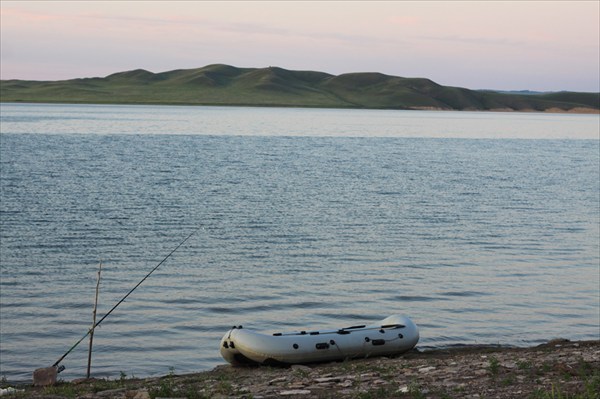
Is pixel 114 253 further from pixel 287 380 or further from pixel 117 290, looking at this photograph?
pixel 287 380

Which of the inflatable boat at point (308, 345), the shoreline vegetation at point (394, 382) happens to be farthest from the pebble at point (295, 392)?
the inflatable boat at point (308, 345)

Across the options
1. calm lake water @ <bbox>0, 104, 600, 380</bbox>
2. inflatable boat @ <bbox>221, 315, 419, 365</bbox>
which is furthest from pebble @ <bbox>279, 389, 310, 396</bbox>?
calm lake water @ <bbox>0, 104, 600, 380</bbox>

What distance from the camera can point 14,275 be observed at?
23141 millimetres

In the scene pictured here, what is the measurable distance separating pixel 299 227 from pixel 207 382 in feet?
65.0

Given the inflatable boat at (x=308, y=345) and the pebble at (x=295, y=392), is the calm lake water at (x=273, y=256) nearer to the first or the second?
the inflatable boat at (x=308, y=345)

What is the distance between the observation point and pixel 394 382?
459 inches

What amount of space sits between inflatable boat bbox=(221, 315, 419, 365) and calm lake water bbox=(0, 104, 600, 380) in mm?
1069

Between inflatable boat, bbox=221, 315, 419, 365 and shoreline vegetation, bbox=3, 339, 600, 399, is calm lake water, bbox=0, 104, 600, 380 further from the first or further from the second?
shoreline vegetation, bbox=3, 339, 600, 399

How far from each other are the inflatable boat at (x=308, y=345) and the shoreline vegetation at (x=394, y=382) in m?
0.66

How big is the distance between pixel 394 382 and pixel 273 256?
49.6ft

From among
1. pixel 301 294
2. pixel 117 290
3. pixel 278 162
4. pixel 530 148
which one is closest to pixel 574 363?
pixel 301 294

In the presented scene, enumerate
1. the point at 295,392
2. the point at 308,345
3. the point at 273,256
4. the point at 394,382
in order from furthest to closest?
the point at 273,256 < the point at 308,345 < the point at 394,382 < the point at 295,392

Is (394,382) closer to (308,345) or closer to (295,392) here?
(295,392)

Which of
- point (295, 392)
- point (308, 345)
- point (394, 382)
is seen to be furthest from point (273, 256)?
point (295, 392)
